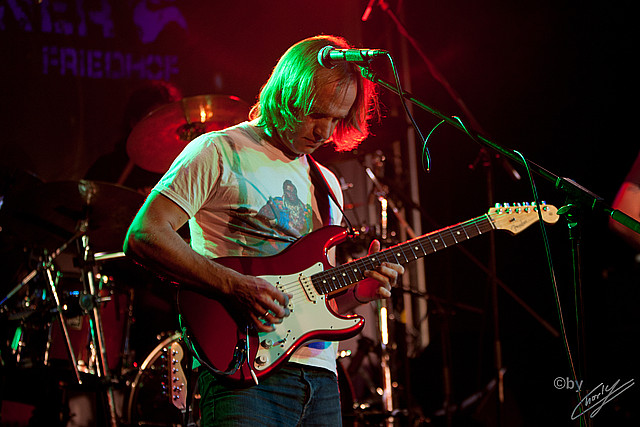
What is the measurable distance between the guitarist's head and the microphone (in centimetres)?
11

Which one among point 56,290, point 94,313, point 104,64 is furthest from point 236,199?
point 104,64

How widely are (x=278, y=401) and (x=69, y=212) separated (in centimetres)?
240

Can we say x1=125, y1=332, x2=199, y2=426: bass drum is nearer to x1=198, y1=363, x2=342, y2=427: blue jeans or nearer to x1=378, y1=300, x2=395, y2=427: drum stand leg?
x1=378, y1=300, x2=395, y2=427: drum stand leg

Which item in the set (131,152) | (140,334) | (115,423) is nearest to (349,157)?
(131,152)

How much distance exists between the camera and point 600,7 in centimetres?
479

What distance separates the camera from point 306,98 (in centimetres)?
245

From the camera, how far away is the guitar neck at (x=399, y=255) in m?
2.35

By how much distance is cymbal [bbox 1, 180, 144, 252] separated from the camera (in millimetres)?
3549

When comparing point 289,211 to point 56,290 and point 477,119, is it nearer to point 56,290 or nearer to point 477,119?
point 56,290

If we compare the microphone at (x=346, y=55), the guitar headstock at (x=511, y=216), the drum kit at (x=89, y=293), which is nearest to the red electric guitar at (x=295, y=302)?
the guitar headstock at (x=511, y=216)

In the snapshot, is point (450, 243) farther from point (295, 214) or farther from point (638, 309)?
point (638, 309)

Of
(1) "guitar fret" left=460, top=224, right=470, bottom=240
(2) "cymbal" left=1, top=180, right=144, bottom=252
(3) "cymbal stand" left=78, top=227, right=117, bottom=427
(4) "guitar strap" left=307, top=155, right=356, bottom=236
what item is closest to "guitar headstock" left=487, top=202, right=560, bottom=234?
(1) "guitar fret" left=460, top=224, right=470, bottom=240

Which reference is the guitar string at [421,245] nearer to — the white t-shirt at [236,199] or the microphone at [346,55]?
the white t-shirt at [236,199]

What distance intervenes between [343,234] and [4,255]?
3365 millimetres
